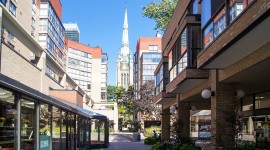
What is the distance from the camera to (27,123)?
992cm

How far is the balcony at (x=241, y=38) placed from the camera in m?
8.23

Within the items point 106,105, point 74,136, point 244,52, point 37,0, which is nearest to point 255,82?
point 244,52

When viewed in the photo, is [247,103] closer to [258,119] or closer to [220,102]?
[258,119]

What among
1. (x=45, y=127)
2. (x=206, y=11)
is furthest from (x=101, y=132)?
(x=45, y=127)

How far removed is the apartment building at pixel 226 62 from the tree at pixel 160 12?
2527 cm

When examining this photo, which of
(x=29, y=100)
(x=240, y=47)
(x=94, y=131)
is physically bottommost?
(x=94, y=131)

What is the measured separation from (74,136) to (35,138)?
9.66 meters

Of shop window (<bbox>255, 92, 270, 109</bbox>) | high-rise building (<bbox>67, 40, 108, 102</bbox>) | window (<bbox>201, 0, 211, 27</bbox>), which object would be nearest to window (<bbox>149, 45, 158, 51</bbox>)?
high-rise building (<bbox>67, 40, 108, 102</bbox>)

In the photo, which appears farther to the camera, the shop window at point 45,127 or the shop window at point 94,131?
the shop window at point 94,131

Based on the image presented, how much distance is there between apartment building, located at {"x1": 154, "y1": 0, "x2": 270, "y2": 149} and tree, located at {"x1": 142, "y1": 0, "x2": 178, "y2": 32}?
82.9 feet

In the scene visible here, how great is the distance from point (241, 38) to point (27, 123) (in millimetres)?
5125

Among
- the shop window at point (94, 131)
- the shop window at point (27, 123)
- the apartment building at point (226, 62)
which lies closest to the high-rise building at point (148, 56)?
the shop window at point (94, 131)

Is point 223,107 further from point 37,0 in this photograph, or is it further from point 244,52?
point 37,0

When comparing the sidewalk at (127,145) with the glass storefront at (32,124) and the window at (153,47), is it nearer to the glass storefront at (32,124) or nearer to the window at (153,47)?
the glass storefront at (32,124)
